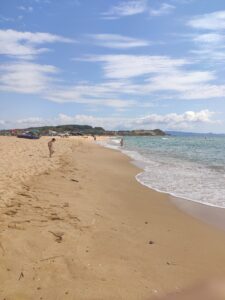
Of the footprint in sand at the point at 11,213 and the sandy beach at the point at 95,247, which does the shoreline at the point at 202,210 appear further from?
the footprint in sand at the point at 11,213

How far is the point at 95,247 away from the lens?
6.42m

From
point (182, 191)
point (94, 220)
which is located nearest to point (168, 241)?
point (94, 220)

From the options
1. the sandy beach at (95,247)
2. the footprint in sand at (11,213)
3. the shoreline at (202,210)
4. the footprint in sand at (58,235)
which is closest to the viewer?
the sandy beach at (95,247)

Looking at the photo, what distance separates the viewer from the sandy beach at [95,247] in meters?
4.96

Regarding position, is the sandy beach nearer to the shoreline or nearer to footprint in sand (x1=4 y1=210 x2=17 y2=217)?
footprint in sand (x1=4 y1=210 x2=17 y2=217)

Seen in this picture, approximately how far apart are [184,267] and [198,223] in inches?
134

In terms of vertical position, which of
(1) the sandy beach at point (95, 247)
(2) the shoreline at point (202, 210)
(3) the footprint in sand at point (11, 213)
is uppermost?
(3) the footprint in sand at point (11, 213)

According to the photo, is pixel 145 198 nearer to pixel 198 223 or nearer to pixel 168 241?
pixel 198 223

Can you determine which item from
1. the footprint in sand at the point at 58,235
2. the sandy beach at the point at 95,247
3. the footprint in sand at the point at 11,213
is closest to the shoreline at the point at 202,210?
the sandy beach at the point at 95,247

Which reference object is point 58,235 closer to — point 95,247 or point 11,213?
point 95,247

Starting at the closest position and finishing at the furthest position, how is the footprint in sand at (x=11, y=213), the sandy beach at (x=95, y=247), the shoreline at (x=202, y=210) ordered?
1. the sandy beach at (x=95, y=247)
2. the footprint in sand at (x=11, y=213)
3. the shoreline at (x=202, y=210)

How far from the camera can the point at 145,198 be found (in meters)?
12.3

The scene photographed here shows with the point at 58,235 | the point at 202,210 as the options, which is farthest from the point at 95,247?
the point at 202,210

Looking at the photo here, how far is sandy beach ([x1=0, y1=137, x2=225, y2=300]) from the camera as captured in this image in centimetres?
496
